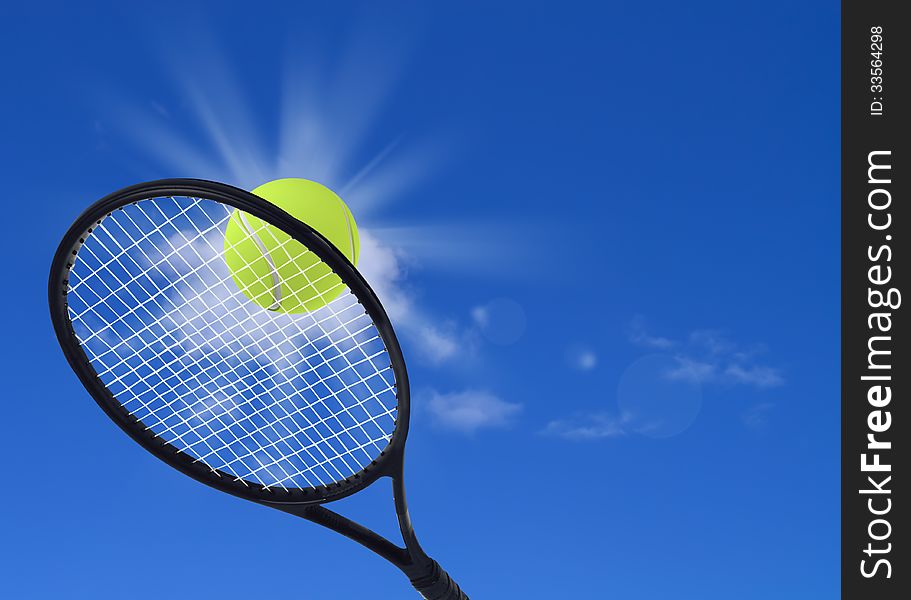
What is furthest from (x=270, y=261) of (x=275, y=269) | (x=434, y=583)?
(x=434, y=583)

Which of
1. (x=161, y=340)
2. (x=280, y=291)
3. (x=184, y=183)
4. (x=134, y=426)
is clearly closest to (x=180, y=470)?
(x=134, y=426)

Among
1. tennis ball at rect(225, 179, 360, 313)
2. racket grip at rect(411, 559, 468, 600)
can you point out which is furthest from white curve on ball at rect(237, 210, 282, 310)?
racket grip at rect(411, 559, 468, 600)

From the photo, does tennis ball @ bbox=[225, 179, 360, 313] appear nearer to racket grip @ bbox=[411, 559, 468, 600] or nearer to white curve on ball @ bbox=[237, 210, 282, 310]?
white curve on ball @ bbox=[237, 210, 282, 310]

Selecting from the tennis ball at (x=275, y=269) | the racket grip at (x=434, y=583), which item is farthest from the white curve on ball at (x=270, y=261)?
the racket grip at (x=434, y=583)
